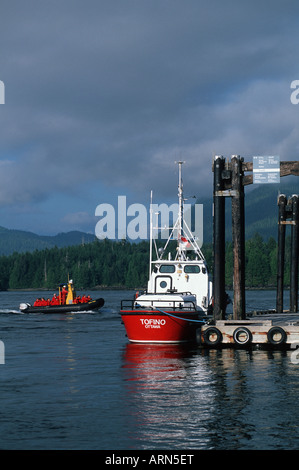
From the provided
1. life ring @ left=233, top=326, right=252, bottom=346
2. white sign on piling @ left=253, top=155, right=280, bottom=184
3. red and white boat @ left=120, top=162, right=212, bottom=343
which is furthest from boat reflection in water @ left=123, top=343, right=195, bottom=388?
white sign on piling @ left=253, top=155, right=280, bottom=184

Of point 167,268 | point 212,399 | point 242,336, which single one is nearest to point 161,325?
point 242,336

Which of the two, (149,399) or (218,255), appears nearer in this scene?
(149,399)

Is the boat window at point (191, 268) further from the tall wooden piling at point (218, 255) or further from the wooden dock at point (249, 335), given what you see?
the wooden dock at point (249, 335)

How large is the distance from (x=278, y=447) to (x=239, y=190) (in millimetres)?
16080

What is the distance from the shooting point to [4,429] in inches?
616

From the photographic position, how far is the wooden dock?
90.8 feet

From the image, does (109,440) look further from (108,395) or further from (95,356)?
(95,356)

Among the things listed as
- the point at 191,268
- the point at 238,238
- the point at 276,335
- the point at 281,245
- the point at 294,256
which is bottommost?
the point at 276,335

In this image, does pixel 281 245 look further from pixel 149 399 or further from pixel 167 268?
pixel 149 399

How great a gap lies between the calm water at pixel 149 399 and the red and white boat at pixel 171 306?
0.77 meters

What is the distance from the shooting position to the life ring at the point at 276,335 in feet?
90.5

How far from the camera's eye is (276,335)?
27734 mm

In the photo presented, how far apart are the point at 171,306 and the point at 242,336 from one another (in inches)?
170

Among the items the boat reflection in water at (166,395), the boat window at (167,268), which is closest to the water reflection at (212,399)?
the boat reflection in water at (166,395)
